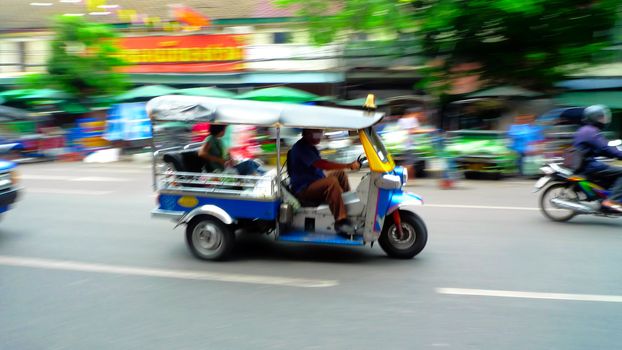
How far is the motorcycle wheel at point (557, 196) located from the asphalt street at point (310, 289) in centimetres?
25

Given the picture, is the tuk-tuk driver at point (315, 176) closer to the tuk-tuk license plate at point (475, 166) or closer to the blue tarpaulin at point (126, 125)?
the tuk-tuk license plate at point (475, 166)

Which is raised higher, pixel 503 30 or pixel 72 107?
pixel 503 30

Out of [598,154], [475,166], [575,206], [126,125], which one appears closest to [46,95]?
[126,125]

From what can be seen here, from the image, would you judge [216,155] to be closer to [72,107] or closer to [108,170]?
[108,170]

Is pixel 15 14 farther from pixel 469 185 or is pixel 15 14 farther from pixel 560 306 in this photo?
pixel 560 306

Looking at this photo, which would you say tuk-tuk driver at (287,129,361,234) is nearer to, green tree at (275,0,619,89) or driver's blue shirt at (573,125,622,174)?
driver's blue shirt at (573,125,622,174)

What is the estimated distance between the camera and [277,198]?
19.7 ft

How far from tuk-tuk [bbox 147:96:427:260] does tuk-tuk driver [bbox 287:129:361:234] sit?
4.0 inches

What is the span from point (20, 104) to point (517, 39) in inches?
684

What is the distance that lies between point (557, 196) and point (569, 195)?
0.17 metres

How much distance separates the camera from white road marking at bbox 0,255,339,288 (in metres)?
5.40

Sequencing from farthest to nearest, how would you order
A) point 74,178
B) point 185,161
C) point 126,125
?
1. point 126,125
2. point 74,178
3. point 185,161

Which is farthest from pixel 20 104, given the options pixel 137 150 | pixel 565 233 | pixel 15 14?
pixel 565 233

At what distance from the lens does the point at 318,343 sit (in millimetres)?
4031
